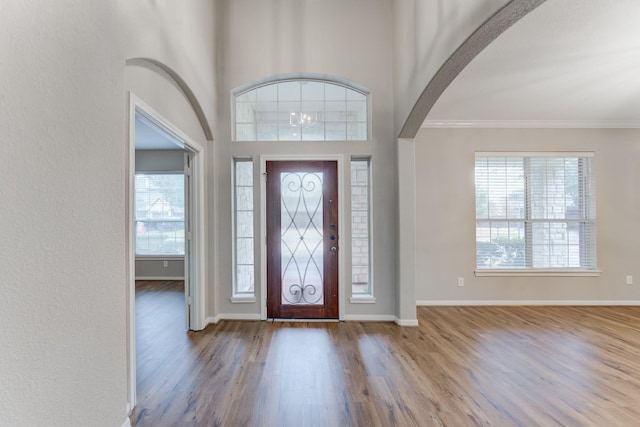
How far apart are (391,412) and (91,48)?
9.00 ft

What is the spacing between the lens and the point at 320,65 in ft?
11.9

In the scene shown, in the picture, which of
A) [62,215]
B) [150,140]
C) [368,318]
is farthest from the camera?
[150,140]

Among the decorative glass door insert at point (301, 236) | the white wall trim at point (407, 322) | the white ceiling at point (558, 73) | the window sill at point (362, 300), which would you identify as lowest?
the white wall trim at point (407, 322)

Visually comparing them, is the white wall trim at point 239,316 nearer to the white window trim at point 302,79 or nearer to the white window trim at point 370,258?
the white window trim at point 370,258

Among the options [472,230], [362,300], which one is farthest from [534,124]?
[362,300]

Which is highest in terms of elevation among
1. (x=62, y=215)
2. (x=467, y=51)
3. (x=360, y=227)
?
(x=467, y=51)

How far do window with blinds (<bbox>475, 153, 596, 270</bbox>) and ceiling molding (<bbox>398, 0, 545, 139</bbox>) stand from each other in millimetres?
1939

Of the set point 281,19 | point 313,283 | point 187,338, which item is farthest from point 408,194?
point 187,338

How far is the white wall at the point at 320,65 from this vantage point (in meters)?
3.62

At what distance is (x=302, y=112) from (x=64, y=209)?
9.44ft

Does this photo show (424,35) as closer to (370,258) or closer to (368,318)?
(370,258)

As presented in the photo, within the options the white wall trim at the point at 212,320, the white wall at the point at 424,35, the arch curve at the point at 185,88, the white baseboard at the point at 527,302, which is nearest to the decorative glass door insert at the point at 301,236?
the white wall trim at the point at 212,320

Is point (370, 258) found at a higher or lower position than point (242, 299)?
higher

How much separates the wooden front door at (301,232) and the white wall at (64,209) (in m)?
1.98
